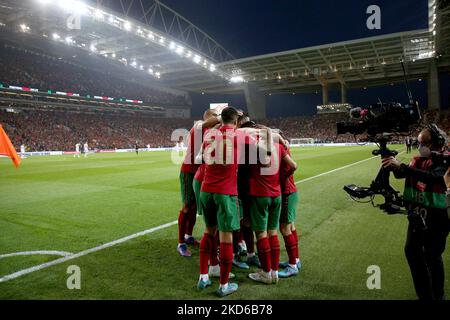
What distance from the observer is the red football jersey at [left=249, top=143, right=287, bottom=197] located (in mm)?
3729

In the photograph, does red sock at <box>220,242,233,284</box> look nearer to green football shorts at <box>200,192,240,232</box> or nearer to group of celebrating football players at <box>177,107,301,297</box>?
group of celebrating football players at <box>177,107,301,297</box>

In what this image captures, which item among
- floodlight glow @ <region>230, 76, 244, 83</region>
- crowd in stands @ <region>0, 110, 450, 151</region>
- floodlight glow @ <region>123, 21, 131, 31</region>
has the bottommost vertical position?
crowd in stands @ <region>0, 110, 450, 151</region>

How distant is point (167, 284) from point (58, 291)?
1176 mm

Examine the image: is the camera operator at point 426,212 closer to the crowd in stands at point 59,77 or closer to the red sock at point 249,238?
the red sock at point 249,238

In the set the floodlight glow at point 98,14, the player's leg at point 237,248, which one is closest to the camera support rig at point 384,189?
the player's leg at point 237,248

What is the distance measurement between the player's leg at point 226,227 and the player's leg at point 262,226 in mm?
274

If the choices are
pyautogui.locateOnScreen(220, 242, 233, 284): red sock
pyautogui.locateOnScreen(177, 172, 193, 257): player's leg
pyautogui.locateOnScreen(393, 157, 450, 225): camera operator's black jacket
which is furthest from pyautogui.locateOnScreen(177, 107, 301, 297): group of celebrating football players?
pyautogui.locateOnScreen(393, 157, 450, 225): camera operator's black jacket

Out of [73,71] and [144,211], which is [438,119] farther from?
[73,71]

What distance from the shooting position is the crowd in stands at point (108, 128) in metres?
39.8

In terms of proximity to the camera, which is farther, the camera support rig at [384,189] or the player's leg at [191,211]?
the player's leg at [191,211]

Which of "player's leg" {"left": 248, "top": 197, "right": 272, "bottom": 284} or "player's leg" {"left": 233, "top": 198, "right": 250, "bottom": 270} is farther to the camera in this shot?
"player's leg" {"left": 233, "top": 198, "right": 250, "bottom": 270}

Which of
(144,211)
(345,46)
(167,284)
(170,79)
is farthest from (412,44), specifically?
(167,284)

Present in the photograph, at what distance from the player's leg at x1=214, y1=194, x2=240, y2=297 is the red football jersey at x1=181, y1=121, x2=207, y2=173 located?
118 cm
